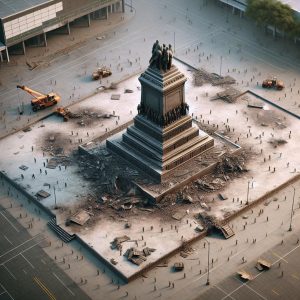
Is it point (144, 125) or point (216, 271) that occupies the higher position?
point (144, 125)

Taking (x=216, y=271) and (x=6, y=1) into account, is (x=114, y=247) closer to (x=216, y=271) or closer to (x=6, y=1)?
(x=216, y=271)

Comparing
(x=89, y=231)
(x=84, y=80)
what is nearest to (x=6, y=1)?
(x=84, y=80)

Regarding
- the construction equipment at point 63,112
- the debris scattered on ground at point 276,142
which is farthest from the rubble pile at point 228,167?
the construction equipment at point 63,112

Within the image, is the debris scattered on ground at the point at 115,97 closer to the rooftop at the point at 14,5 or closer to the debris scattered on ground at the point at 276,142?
the rooftop at the point at 14,5

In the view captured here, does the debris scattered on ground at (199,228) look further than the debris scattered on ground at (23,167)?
No

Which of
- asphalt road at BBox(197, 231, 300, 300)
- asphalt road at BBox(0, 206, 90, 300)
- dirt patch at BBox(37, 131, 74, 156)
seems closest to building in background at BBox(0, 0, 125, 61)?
dirt patch at BBox(37, 131, 74, 156)

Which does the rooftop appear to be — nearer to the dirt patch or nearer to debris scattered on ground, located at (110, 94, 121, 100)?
debris scattered on ground, located at (110, 94, 121, 100)
